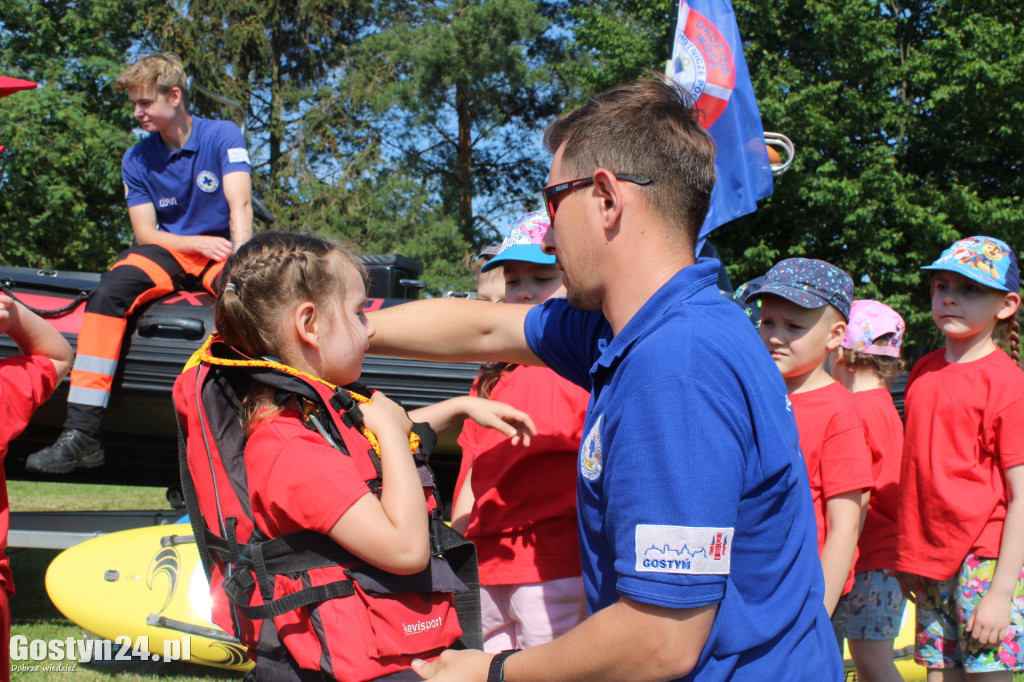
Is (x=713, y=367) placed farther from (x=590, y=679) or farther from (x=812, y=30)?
(x=812, y=30)

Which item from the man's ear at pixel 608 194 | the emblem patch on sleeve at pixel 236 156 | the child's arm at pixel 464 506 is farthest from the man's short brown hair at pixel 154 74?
the man's ear at pixel 608 194

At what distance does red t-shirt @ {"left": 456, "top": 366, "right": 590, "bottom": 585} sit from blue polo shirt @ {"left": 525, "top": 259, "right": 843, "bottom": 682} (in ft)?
3.11

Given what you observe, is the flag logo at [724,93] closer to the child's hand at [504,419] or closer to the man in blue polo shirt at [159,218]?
the man in blue polo shirt at [159,218]

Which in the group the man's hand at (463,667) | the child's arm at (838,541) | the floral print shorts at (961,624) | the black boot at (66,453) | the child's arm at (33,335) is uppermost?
the child's arm at (33,335)

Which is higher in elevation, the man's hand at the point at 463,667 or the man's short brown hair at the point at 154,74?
the man's short brown hair at the point at 154,74

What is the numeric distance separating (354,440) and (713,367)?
89 cm

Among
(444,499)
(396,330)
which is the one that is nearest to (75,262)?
(444,499)

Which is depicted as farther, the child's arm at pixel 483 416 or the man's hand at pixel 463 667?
the child's arm at pixel 483 416

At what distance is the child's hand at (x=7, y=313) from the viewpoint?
232 cm

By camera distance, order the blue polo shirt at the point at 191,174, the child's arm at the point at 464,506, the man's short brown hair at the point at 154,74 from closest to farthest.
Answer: the child's arm at the point at 464,506 → the man's short brown hair at the point at 154,74 → the blue polo shirt at the point at 191,174

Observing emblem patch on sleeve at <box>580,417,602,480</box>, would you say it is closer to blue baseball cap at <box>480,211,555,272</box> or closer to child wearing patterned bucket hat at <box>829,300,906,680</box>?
blue baseball cap at <box>480,211,555,272</box>

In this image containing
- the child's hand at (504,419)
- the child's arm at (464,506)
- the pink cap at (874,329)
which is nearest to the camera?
the child's hand at (504,419)

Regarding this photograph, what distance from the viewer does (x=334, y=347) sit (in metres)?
1.90

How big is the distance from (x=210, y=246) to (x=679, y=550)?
4.00 meters
